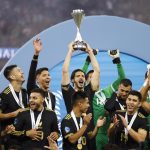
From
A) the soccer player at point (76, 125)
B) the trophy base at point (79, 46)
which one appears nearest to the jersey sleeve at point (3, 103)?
the soccer player at point (76, 125)

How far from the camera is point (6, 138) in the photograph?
26.4 feet

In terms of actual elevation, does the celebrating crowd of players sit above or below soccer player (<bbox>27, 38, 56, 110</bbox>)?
below

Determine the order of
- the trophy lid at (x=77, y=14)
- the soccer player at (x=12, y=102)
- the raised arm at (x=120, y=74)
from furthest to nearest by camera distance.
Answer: the raised arm at (x=120, y=74) < the trophy lid at (x=77, y=14) < the soccer player at (x=12, y=102)

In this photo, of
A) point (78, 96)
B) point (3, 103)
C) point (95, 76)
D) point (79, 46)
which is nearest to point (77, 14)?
point (79, 46)

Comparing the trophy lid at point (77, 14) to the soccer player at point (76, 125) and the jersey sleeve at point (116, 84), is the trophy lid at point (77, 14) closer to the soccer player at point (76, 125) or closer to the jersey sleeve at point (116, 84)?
the jersey sleeve at point (116, 84)

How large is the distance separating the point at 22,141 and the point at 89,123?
0.86 meters

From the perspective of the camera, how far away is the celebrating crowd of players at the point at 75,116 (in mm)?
7766

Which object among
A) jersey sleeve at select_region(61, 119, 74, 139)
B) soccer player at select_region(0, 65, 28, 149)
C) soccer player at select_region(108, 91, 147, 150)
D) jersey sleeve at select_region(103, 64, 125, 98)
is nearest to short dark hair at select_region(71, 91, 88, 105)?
jersey sleeve at select_region(61, 119, 74, 139)

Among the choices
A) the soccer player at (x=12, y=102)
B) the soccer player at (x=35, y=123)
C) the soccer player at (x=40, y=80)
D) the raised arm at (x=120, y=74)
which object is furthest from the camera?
the raised arm at (x=120, y=74)

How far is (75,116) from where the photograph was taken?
25.7 ft

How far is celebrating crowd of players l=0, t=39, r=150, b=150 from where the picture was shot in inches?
306

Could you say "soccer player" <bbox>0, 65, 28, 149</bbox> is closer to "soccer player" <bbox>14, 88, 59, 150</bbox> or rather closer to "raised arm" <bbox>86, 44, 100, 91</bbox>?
"soccer player" <bbox>14, 88, 59, 150</bbox>

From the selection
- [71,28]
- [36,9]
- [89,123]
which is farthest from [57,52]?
[36,9]

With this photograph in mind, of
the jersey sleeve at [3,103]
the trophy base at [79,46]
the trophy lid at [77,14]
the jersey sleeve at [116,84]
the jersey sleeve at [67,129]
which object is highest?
the trophy lid at [77,14]
